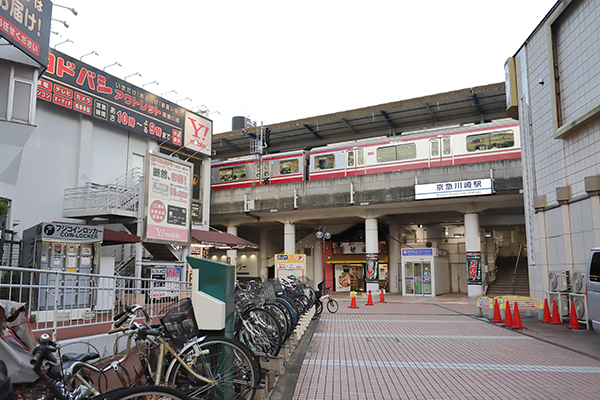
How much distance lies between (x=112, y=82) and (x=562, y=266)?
57.6ft

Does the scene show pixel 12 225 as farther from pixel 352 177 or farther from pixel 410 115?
pixel 410 115

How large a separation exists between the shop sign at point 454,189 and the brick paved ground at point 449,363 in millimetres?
9900

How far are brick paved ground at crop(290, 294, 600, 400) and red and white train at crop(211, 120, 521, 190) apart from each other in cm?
1171

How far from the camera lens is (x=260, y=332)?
6426 mm

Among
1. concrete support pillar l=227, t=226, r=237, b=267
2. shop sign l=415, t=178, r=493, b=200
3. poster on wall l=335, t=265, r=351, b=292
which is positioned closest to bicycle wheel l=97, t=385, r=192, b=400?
shop sign l=415, t=178, r=493, b=200

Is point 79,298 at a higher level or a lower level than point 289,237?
lower

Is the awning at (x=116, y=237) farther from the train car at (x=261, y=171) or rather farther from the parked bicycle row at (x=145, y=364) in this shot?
the train car at (x=261, y=171)

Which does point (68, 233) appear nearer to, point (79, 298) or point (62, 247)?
point (62, 247)

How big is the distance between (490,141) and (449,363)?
17003 millimetres

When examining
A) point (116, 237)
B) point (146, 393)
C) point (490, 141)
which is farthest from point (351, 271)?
point (146, 393)

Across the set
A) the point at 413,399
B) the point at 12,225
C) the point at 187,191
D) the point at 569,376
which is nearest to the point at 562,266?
the point at 569,376

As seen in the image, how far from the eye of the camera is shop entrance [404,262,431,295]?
24.9 meters

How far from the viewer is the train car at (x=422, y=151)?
21828mm

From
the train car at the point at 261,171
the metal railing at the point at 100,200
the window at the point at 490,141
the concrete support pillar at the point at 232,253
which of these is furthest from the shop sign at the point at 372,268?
the metal railing at the point at 100,200
